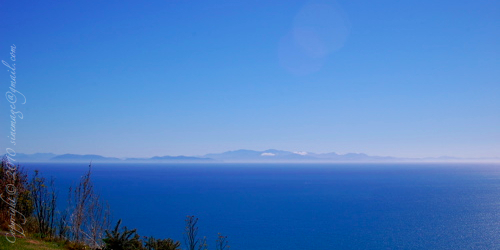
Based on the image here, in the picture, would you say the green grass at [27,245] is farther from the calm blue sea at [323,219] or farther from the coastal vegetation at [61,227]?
the calm blue sea at [323,219]

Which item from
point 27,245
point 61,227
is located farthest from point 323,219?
A: point 27,245

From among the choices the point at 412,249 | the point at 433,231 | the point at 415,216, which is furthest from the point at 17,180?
the point at 415,216

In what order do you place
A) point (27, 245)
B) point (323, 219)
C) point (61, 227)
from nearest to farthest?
point (27, 245) → point (61, 227) → point (323, 219)

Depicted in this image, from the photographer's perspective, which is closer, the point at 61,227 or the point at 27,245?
the point at 27,245

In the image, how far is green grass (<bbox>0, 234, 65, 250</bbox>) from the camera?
9180 mm

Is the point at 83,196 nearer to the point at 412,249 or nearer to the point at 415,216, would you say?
the point at 412,249

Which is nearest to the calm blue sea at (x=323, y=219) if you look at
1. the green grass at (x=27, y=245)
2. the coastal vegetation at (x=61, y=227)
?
the coastal vegetation at (x=61, y=227)

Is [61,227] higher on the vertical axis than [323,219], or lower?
higher

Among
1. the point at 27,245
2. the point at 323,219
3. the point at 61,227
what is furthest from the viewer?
the point at 323,219

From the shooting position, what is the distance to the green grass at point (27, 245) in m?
9.18

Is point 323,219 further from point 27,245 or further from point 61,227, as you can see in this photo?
point 27,245

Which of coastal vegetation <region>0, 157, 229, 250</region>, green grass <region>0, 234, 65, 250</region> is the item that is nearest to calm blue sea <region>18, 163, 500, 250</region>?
coastal vegetation <region>0, 157, 229, 250</region>

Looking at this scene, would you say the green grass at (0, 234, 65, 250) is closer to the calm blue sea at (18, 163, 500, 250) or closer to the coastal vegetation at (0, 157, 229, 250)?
the coastal vegetation at (0, 157, 229, 250)

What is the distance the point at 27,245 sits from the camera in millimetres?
10031
